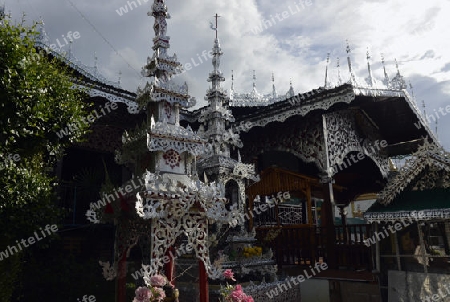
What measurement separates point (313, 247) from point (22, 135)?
7.46m

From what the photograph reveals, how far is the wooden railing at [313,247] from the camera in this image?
879 centimetres

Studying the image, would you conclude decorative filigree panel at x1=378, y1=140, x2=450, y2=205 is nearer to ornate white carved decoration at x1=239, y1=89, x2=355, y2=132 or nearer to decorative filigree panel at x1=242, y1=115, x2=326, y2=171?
ornate white carved decoration at x1=239, y1=89, x2=355, y2=132

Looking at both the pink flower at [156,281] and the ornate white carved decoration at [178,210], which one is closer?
the pink flower at [156,281]

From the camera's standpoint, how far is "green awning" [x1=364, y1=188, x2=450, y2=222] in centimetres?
634

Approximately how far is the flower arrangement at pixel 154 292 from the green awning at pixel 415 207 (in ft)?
15.3

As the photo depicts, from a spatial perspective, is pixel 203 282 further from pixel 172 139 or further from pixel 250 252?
pixel 250 252

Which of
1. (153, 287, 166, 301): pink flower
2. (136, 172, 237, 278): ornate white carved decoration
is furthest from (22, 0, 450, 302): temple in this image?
(153, 287, 166, 301): pink flower

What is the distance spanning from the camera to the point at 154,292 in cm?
416

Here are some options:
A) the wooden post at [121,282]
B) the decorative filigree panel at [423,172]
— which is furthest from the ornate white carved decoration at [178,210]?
the decorative filigree panel at [423,172]

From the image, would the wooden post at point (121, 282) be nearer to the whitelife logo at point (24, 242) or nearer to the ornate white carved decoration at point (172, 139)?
the whitelife logo at point (24, 242)

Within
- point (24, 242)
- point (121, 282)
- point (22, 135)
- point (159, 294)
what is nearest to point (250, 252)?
point (121, 282)

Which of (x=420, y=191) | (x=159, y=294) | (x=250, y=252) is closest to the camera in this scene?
(x=159, y=294)

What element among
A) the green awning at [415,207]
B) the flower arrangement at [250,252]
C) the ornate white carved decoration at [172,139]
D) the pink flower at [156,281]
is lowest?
the pink flower at [156,281]

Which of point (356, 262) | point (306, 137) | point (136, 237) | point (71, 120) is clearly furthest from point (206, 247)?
point (306, 137)
